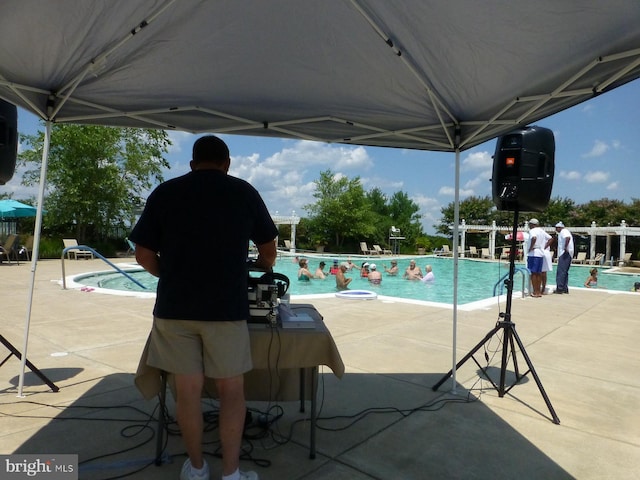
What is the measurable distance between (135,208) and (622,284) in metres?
24.2

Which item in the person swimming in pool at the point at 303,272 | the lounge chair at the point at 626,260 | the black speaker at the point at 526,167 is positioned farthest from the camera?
the lounge chair at the point at 626,260

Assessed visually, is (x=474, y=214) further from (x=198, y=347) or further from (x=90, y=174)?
(x=198, y=347)

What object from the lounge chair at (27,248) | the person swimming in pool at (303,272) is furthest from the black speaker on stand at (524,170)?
the lounge chair at (27,248)

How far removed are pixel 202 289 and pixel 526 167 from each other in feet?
9.51

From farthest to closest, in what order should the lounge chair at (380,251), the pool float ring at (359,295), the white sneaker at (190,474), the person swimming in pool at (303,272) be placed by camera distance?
the lounge chair at (380,251) < the person swimming in pool at (303,272) < the pool float ring at (359,295) < the white sneaker at (190,474)

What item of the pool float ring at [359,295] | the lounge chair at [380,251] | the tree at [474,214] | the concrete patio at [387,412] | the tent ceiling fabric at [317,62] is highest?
the tree at [474,214]

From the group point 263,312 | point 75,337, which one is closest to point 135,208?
point 75,337

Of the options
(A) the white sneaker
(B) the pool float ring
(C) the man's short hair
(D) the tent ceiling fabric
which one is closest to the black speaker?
(D) the tent ceiling fabric

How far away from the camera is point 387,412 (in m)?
3.42

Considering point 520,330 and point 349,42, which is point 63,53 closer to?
point 349,42

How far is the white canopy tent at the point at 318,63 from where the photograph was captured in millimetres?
2428

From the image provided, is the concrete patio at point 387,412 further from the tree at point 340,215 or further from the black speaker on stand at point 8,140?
the tree at point 340,215

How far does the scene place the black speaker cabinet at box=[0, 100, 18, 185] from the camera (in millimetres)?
3188

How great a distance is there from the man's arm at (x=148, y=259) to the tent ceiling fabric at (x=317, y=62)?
1.44m
